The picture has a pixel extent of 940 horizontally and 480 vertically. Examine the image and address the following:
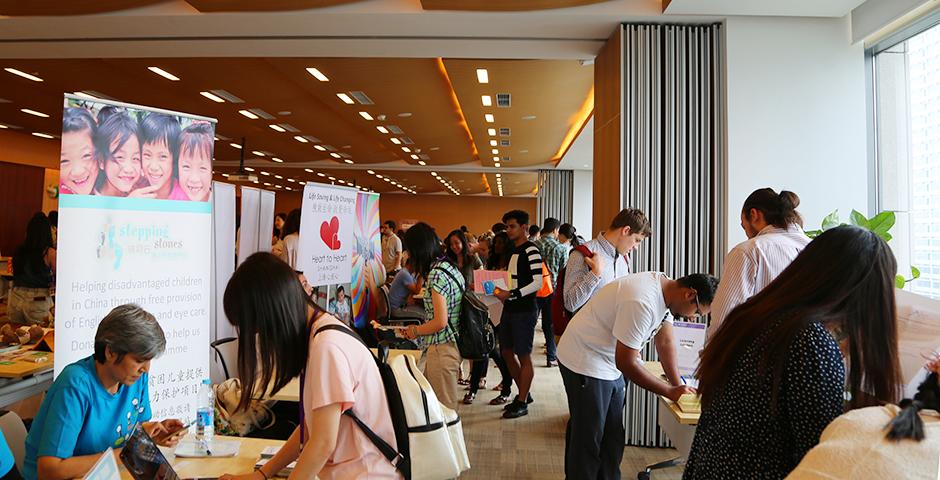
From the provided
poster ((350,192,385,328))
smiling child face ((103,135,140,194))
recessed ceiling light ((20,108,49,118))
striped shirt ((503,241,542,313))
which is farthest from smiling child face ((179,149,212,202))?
recessed ceiling light ((20,108,49,118))

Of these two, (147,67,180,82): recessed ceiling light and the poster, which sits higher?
(147,67,180,82): recessed ceiling light

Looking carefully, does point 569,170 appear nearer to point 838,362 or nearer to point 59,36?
point 59,36

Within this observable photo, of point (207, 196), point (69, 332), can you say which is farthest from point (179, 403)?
point (207, 196)

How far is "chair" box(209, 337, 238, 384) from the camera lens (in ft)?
11.4

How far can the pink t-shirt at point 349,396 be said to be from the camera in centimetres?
162

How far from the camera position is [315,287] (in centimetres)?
444

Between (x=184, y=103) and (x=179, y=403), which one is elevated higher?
(x=184, y=103)

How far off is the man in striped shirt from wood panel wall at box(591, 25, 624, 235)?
692 mm

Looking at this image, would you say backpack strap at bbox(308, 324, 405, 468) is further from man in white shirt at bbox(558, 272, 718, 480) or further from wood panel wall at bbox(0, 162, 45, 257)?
wood panel wall at bbox(0, 162, 45, 257)

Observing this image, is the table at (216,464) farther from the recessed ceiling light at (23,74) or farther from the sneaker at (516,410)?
the recessed ceiling light at (23,74)

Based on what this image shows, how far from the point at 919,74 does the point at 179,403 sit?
4.79m

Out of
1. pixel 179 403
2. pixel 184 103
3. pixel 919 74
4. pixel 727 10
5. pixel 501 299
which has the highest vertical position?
pixel 184 103

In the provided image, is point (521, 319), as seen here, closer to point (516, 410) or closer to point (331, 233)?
point (516, 410)

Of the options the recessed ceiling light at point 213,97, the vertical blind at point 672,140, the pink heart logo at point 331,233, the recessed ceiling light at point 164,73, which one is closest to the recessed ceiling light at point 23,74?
the recessed ceiling light at point 164,73
